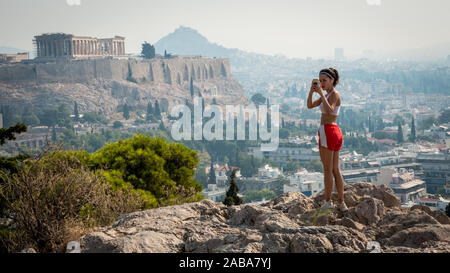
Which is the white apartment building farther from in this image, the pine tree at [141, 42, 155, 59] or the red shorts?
the pine tree at [141, 42, 155, 59]

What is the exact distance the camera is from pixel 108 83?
48500mm

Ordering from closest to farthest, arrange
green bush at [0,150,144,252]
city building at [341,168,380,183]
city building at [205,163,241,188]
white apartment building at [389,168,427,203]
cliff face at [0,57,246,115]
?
green bush at [0,150,144,252] < white apartment building at [389,168,427,203] < city building at [341,168,380,183] < city building at [205,163,241,188] < cliff face at [0,57,246,115]

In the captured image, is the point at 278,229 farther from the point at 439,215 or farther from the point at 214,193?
the point at 214,193

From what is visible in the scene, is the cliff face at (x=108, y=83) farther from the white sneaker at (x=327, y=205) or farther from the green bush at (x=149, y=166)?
the white sneaker at (x=327, y=205)

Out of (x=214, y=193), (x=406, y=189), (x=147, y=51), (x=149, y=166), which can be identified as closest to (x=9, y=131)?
(x=149, y=166)

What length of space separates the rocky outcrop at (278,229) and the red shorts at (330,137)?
0.30m

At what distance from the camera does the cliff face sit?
43062mm

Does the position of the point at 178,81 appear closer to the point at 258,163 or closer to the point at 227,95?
the point at 227,95

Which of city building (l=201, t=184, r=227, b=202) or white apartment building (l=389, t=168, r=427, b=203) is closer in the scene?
white apartment building (l=389, t=168, r=427, b=203)

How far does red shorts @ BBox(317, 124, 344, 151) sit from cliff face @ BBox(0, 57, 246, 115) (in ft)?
138

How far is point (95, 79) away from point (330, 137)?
46175 mm

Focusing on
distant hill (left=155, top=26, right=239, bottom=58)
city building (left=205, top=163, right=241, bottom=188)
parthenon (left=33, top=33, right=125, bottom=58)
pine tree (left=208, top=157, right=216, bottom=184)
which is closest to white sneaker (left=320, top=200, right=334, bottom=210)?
city building (left=205, top=163, right=241, bottom=188)

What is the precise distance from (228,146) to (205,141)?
2.39 meters
